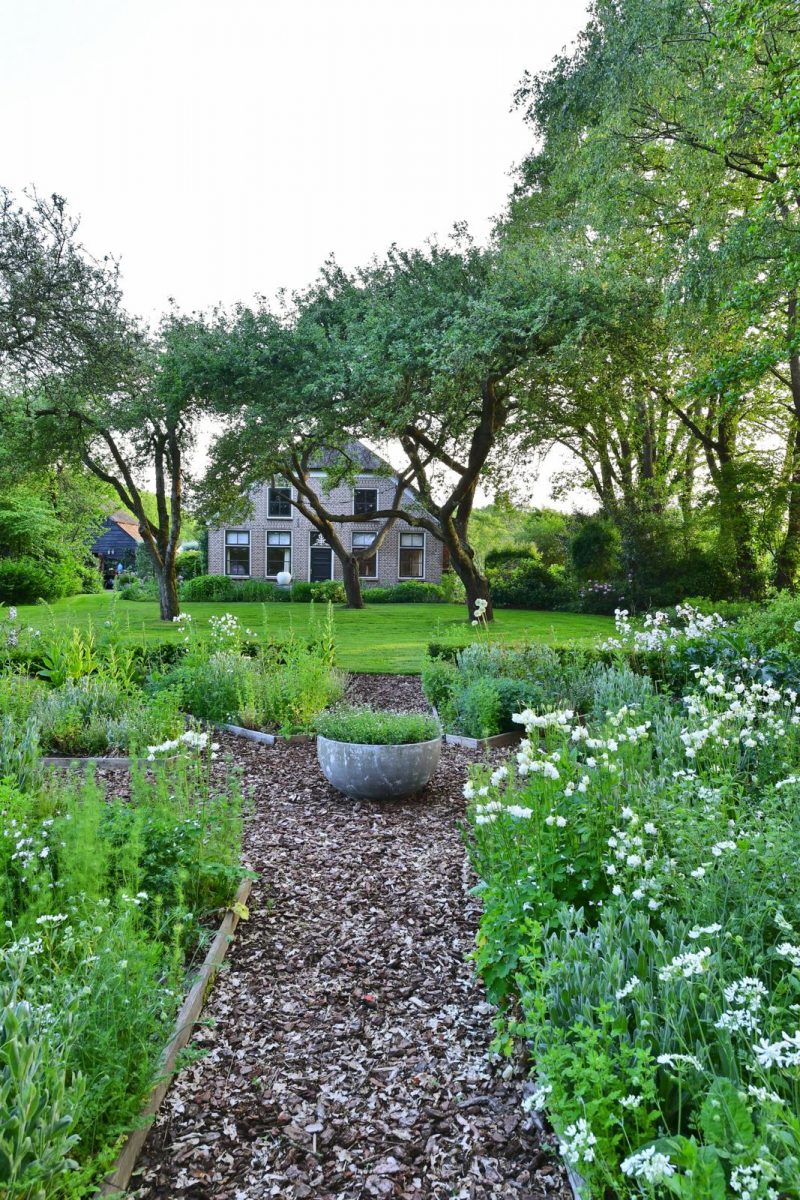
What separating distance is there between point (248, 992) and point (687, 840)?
184cm

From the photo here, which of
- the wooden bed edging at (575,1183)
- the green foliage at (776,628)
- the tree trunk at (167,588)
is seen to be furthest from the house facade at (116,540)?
the wooden bed edging at (575,1183)

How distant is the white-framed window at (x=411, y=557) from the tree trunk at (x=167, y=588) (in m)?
16.3

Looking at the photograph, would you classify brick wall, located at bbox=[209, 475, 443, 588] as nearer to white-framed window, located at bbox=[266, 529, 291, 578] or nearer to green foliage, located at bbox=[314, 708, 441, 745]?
white-framed window, located at bbox=[266, 529, 291, 578]

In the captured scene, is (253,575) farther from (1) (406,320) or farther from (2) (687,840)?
(2) (687,840)

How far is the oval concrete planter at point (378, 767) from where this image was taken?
5000mm

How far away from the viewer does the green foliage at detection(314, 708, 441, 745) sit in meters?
5.14

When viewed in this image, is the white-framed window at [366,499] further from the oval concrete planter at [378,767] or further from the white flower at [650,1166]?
the white flower at [650,1166]

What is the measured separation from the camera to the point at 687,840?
265 cm

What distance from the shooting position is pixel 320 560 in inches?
1305

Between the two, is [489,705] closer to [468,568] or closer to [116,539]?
[468,568]

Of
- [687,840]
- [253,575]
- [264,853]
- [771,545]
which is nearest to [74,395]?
[264,853]

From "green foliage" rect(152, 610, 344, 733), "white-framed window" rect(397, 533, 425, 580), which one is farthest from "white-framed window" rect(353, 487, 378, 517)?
"green foliage" rect(152, 610, 344, 733)

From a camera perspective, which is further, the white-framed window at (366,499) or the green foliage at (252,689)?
the white-framed window at (366,499)

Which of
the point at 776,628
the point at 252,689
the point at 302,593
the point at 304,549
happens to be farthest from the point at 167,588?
the point at 304,549
